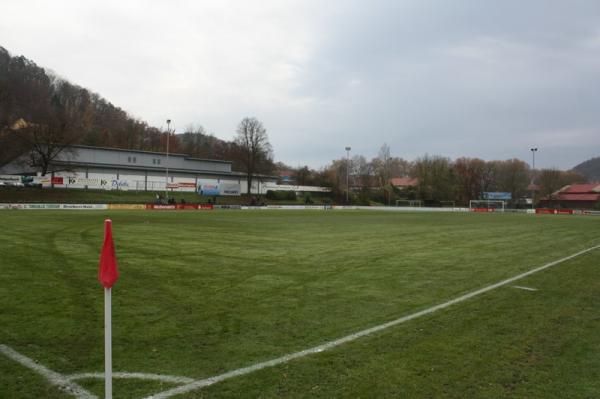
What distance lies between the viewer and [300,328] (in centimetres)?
635

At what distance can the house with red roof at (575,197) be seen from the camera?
121494mm

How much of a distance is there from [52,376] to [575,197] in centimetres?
15246

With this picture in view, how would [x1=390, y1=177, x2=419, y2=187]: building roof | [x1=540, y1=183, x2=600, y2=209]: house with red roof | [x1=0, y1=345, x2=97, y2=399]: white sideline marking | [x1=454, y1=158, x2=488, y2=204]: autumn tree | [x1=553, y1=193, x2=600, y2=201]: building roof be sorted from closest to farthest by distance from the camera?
1. [x1=0, y1=345, x2=97, y2=399]: white sideline marking
2. [x1=390, y1=177, x2=419, y2=187]: building roof
3. [x1=454, y1=158, x2=488, y2=204]: autumn tree
4. [x1=540, y1=183, x2=600, y2=209]: house with red roof
5. [x1=553, y1=193, x2=600, y2=201]: building roof

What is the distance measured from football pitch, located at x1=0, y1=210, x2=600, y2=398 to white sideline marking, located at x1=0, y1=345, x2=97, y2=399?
0.07 feet

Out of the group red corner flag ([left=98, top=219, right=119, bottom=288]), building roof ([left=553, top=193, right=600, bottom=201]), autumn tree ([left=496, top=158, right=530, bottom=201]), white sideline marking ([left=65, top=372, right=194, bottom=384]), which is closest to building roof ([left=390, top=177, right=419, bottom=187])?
autumn tree ([left=496, top=158, right=530, bottom=201])

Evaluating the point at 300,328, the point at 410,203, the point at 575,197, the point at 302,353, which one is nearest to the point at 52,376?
the point at 302,353

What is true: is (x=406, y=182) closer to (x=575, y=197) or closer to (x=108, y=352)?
(x=575, y=197)

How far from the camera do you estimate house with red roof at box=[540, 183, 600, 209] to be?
121494 millimetres

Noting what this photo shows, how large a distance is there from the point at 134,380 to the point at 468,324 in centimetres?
497

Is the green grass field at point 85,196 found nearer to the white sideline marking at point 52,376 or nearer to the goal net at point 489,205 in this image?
the goal net at point 489,205

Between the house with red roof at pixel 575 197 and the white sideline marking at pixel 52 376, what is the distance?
135 metres

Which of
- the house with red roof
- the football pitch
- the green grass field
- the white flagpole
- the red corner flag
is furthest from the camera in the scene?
the house with red roof

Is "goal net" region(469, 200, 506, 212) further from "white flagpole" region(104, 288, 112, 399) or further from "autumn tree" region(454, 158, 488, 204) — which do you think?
"white flagpole" region(104, 288, 112, 399)

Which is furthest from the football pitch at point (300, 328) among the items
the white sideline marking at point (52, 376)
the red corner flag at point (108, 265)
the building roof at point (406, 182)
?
the building roof at point (406, 182)
